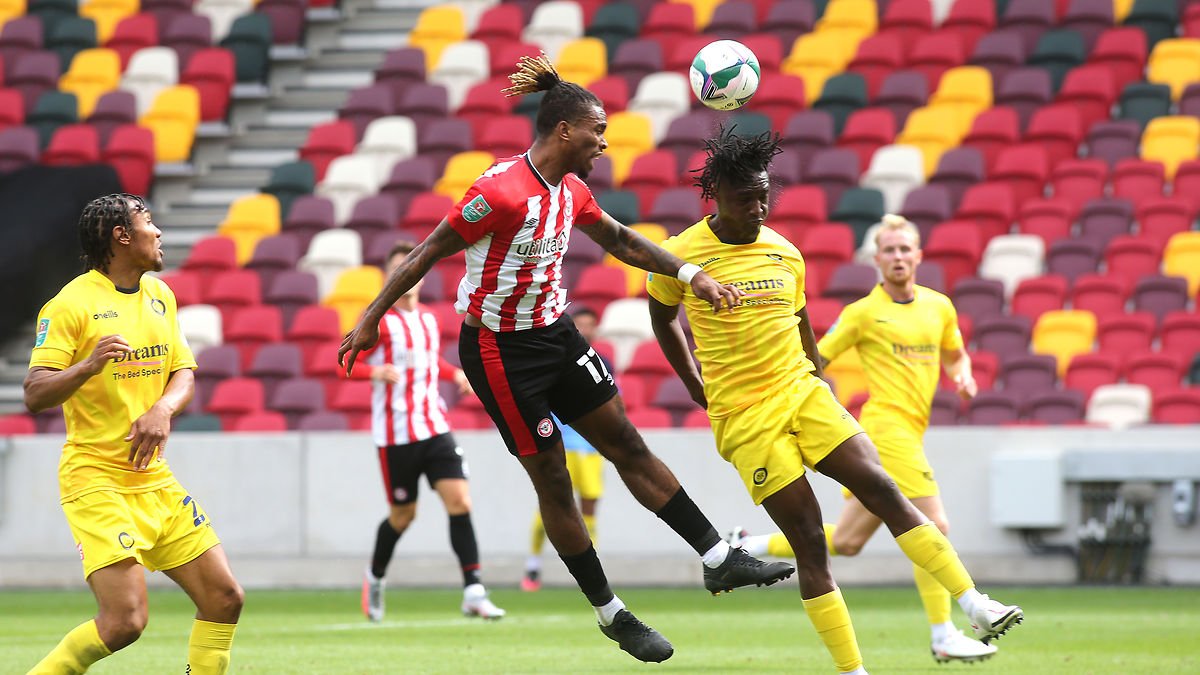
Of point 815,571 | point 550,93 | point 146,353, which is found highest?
point 550,93

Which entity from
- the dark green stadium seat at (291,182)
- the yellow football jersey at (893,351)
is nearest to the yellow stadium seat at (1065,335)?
the yellow football jersey at (893,351)

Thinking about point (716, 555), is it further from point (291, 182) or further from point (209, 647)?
point (291, 182)

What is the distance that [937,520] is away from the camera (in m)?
7.61

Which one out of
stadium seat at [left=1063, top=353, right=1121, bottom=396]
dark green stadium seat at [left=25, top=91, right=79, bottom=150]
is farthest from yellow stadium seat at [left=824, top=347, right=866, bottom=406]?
dark green stadium seat at [left=25, top=91, right=79, bottom=150]

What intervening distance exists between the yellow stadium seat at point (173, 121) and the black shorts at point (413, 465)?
10.2m

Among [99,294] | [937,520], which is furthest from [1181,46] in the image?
[99,294]

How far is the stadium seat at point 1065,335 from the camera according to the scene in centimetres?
1377

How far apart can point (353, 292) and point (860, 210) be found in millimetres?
5878

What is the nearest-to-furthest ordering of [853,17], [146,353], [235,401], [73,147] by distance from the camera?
1. [146,353]
2. [235,401]
3. [73,147]
4. [853,17]

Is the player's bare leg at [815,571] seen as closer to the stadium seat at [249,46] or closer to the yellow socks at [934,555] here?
the yellow socks at [934,555]

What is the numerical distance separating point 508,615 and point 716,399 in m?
5.00

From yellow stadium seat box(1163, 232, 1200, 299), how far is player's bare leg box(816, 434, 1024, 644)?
945 cm

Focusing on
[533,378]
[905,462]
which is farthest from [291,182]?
[533,378]

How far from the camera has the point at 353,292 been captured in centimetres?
1584
